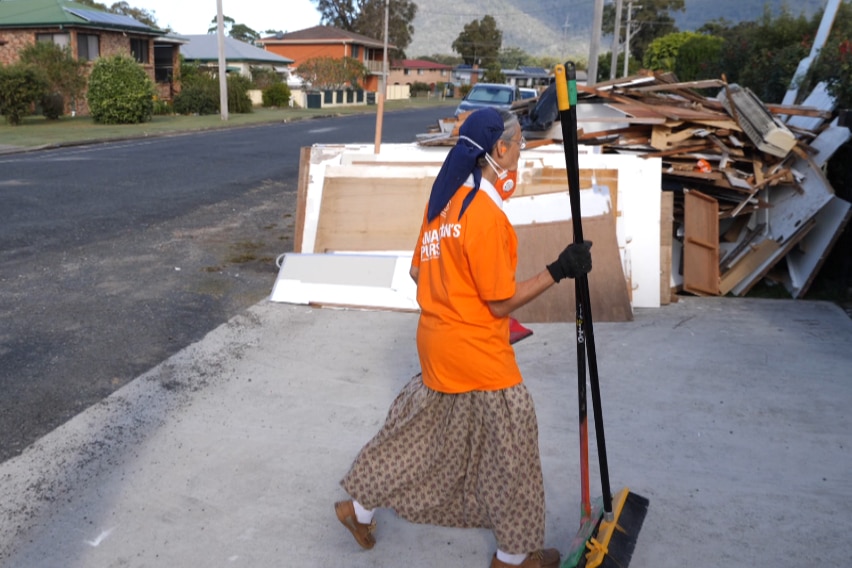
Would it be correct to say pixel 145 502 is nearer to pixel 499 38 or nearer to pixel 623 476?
pixel 623 476

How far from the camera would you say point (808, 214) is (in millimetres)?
7707

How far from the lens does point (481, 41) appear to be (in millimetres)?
110500

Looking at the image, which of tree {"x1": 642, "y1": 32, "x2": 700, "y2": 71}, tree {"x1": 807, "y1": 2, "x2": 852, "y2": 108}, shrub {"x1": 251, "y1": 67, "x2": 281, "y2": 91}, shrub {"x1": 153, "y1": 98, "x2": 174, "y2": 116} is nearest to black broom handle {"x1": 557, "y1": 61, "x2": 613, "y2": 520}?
tree {"x1": 807, "y1": 2, "x2": 852, "y2": 108}

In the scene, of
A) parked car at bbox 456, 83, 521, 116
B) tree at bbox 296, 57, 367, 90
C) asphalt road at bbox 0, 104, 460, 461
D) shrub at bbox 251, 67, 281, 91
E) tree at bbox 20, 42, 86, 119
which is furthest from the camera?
tree at bbox 296, 57, 367, 90

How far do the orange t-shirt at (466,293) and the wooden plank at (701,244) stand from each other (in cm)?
508

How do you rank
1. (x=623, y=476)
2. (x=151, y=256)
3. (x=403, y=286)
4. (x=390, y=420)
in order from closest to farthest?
(x=390, y=420)
(x=623, y=476)
(x=403, y=286)
(x=151, y=256)

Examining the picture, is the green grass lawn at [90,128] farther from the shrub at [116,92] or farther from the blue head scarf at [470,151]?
the blue head scarf at [470,151]

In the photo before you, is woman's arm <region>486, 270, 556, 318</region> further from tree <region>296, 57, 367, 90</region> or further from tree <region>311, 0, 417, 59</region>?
tree <region>311, 0, 417, 59</region>

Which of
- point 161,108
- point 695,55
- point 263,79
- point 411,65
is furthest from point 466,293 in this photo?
point 411,65

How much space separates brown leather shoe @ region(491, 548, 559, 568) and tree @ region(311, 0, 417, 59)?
87983 millimetres

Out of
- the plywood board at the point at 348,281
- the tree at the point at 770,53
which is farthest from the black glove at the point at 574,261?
the tree at the point at 770,53

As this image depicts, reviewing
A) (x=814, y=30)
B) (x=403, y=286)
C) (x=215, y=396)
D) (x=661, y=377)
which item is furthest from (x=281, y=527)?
(x=814, y=30)

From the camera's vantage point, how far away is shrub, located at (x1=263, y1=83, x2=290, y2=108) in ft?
155

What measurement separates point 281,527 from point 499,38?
114316 mm
